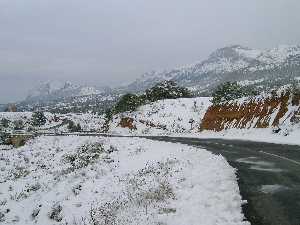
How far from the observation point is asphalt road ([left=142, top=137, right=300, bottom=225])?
29.6 feet

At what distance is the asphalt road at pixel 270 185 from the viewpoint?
29.6 ft

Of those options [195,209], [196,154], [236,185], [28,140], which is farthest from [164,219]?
[28,140]

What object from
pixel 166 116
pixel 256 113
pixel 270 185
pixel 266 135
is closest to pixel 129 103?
pixel 166 116

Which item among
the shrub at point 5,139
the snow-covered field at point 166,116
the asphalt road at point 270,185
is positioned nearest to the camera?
the asphalt road at point 270,185

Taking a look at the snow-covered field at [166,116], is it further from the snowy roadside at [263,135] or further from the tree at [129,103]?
the snowy roadside at [263,135]

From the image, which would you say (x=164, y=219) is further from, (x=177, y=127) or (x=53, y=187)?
(x=177, y=127)

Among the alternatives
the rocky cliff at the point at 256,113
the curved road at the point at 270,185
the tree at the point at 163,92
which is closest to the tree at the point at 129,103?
the tree at the point at 163,92

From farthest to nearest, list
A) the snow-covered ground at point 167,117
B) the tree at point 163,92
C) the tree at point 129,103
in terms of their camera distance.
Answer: the tree at point 163,92 → the tree at point 129,103 → the snow-covered ground at point 167,117

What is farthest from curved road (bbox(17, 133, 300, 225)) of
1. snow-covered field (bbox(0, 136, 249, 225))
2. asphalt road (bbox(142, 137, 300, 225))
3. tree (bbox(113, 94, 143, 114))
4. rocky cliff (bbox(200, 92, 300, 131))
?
tree (bbox(113, 94, 143, 114))

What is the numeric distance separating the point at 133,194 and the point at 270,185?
171 inches

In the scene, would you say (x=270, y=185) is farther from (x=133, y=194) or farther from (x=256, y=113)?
(x=256, y=113)

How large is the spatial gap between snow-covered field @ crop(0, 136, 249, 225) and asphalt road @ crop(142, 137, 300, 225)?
0.36 m

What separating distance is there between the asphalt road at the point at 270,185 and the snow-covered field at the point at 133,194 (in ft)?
1.18

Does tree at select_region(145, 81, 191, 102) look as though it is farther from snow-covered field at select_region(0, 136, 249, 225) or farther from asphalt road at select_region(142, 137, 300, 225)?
asphalt road at select_region(142, 137, 300, 225)
